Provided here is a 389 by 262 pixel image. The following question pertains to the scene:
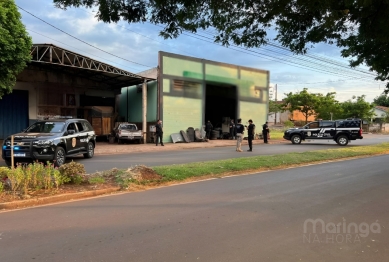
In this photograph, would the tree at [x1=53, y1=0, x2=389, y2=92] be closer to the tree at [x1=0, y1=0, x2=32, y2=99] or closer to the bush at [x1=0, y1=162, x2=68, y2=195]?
the bush at [x1=0, y1=162, x2=68, y2=195]

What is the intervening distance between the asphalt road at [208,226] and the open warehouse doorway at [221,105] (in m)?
23.8

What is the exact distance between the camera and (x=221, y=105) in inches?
1379

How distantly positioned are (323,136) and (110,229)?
22043mm

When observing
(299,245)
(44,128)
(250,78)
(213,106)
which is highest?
(250,78)

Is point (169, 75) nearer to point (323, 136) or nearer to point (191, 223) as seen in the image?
point (323, 136)

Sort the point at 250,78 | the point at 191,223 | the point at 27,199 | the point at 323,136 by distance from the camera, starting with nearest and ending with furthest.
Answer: the point at 191,223 < the point at 27,199 < the point at 323,136 < the point at 250,78

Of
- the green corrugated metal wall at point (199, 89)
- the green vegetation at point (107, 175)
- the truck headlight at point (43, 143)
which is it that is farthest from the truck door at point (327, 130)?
the truck headlight at point (43, 143)

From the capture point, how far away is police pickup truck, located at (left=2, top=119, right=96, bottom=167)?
1086 centimetres

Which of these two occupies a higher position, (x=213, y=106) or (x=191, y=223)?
(x=213, y=106)

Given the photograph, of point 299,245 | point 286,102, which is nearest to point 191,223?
point 299,245

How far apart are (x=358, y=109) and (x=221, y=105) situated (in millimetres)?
28065

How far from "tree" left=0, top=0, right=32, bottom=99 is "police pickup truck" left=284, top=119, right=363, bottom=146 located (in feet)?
63.7

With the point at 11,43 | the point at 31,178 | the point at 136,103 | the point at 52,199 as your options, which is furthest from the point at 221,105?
the point at 52,199

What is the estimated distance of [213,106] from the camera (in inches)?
1400
